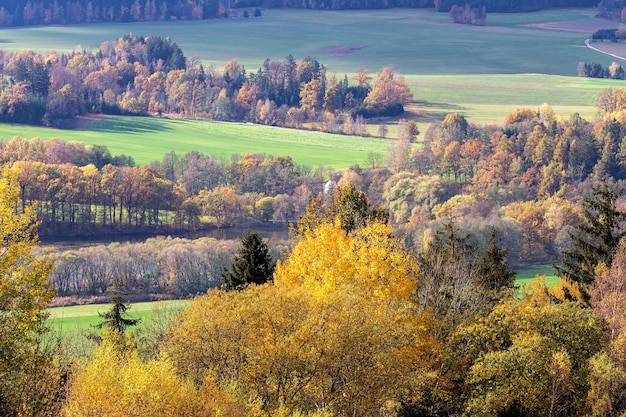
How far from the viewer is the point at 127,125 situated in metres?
166

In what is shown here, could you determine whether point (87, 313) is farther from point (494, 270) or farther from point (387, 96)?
point (387, 96)

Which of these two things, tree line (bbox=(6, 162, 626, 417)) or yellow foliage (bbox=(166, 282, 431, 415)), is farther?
yellow foliage (bbox=(166, 282, 431, 415))

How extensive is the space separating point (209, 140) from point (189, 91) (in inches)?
1098

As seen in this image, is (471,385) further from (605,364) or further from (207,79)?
(207,79)

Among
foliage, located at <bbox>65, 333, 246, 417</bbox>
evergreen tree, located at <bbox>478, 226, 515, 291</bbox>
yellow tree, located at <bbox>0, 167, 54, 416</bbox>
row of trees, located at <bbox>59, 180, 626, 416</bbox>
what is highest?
yellow tree, located at <bbox>0, 167, 54, 416</bbox>

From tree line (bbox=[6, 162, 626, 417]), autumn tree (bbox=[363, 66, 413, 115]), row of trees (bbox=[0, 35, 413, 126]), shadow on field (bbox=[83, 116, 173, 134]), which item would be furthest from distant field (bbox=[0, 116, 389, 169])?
tree line (bbox=[6, 162, 626, 417])

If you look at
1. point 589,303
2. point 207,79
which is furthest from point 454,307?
point 207,79

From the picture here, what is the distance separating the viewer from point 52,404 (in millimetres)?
28469

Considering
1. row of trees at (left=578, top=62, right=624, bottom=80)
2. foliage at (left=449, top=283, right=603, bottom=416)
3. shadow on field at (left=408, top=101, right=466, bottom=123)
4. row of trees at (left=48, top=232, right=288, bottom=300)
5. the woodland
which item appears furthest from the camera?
row of trees at (left=578, top=62, right=624, bottom=80)

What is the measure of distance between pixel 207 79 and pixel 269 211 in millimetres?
70826

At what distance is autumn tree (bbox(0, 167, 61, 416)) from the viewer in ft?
86.6

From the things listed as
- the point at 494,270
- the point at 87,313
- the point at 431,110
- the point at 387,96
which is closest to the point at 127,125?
the point at 387,96

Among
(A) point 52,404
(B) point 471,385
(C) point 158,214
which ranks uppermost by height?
(A) point 52,404

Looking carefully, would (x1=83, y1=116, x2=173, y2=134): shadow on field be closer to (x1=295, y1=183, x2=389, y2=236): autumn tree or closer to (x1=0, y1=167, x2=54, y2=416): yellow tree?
(x1=295, y1=183, x2=389, y2=236): autumn tree
